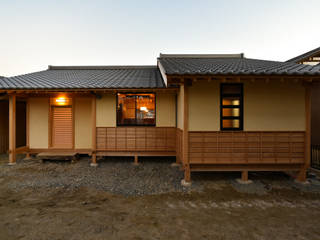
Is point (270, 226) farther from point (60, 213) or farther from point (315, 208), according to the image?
point (60, 213)

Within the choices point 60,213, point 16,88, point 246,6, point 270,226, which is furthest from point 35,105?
point 246,6

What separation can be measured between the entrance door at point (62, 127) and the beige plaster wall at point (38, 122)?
1.08ft

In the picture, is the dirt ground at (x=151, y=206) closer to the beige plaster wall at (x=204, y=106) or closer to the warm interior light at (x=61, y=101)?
the beige plaster wall at (x=204, y=106)

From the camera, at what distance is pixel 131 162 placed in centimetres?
609

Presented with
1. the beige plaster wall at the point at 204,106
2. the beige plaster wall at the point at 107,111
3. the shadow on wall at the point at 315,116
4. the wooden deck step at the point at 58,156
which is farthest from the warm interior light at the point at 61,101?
the shadow on wall at the point at 315,116

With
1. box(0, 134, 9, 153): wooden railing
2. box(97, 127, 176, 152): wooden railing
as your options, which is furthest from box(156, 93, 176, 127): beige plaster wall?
box(0, 134, 9, 153): wooden railing

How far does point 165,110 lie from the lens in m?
6.12

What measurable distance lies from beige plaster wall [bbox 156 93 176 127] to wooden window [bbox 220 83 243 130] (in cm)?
217

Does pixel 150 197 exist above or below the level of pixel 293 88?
below

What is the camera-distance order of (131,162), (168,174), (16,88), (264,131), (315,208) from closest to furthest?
(315,208), (264,131), (168,174), (16,88), (131,162)

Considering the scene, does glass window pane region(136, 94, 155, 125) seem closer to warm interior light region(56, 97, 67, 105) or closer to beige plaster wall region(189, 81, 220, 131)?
beige plaster wall region(189, 81, 220, 131)

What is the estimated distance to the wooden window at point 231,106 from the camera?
4.29m

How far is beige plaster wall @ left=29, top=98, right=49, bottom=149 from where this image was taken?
21.8 ft

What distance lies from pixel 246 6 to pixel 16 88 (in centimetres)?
1579
